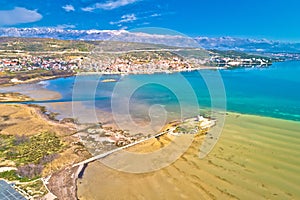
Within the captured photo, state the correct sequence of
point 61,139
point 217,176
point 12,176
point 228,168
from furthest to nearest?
point 61,139
point 228,168
point 217,176
point 12,176

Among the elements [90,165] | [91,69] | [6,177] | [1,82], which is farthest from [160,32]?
[91,69]

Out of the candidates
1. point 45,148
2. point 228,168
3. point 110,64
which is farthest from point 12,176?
point 110,64

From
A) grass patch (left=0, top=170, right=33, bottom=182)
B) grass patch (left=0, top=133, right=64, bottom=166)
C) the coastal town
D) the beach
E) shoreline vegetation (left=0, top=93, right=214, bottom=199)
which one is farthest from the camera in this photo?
the coastal town

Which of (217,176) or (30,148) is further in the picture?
(30,148)

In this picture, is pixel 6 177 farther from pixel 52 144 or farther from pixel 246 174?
pixel 246 174

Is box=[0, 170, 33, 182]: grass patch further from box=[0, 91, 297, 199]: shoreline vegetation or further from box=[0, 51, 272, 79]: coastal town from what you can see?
box=[0, 51, 272, 79]: coastal town

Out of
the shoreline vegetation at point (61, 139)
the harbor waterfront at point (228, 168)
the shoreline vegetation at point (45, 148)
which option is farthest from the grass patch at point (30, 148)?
the harbor waterfront at point (228, 168)

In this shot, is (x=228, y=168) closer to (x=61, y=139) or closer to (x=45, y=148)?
(x=45, y=148)

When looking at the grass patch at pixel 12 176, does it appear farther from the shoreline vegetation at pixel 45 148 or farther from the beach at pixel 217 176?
the beach at pixel 217 176

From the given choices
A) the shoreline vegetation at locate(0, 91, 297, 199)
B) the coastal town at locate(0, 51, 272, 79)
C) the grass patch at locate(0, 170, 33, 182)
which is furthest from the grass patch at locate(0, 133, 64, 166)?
the coastal town at locate(0, 51, 272, 79)
